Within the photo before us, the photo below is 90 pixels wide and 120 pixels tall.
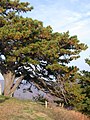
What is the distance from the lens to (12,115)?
69.3 feet

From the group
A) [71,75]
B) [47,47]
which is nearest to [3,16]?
[47,47]

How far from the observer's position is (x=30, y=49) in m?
27.8

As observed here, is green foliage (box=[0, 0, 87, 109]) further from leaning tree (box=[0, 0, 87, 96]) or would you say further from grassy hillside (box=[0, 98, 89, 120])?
grassy hillside (box=[0, 98, 89, 120])

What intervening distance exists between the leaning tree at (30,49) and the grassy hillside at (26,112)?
4.71 metres

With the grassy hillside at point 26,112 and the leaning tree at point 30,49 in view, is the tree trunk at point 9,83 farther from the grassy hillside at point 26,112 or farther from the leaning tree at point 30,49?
the grassy hillside at point 26,112

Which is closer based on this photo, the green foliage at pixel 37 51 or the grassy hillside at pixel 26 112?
the grassy hillside at pixel 26 112

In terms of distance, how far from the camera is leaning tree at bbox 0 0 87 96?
27875 mm

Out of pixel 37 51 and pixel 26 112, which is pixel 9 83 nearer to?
pixel 37 51

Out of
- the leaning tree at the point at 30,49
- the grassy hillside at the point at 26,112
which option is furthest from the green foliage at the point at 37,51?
the grassy hillside at the point at 26,112

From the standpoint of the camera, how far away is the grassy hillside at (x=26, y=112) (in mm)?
21211

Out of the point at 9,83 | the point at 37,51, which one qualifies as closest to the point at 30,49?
the point at 37,51

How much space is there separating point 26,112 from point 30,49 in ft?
22.8

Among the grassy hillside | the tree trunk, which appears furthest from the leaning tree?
the grassy hillside

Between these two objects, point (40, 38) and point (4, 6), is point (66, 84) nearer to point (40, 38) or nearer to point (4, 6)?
point (40, 38)
